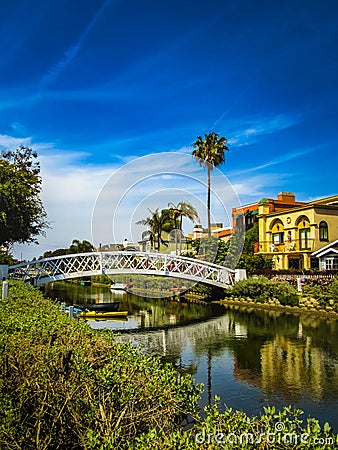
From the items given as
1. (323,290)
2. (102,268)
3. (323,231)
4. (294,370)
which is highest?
(323,231)

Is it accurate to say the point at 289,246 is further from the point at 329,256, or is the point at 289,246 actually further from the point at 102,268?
the point at 102,268

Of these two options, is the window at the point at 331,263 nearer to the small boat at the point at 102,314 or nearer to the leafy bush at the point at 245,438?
the small boat at the point at 102,314

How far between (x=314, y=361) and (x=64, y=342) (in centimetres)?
996

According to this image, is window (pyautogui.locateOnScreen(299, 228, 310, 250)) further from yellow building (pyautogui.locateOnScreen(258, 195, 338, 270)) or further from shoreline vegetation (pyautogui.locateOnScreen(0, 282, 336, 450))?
shoreline vegetation (pyautogui.locateOnScreen(0, 282, 336, 450))

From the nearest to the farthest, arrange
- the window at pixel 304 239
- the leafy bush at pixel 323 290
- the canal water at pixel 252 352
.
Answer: the canal water at pixel 252 352 → the leafy bush at pixel 323 290 → the window at pixel 304 239

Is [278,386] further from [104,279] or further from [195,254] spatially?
[104,279]

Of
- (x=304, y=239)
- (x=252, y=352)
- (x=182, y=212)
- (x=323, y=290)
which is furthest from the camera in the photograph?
(x=182, y=212)

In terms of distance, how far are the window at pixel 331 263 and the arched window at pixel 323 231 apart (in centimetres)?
363

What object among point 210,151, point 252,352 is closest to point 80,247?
point 210,151

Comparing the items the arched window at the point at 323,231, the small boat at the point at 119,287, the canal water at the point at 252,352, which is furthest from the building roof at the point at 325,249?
the small boat at the point at 119,287

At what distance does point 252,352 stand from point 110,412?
38.9 feet

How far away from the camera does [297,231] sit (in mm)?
38125

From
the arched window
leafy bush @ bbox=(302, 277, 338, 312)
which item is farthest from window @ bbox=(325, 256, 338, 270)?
leafy bush @ bbox=(302, 277, 338, 312)

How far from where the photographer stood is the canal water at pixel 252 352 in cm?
1026
